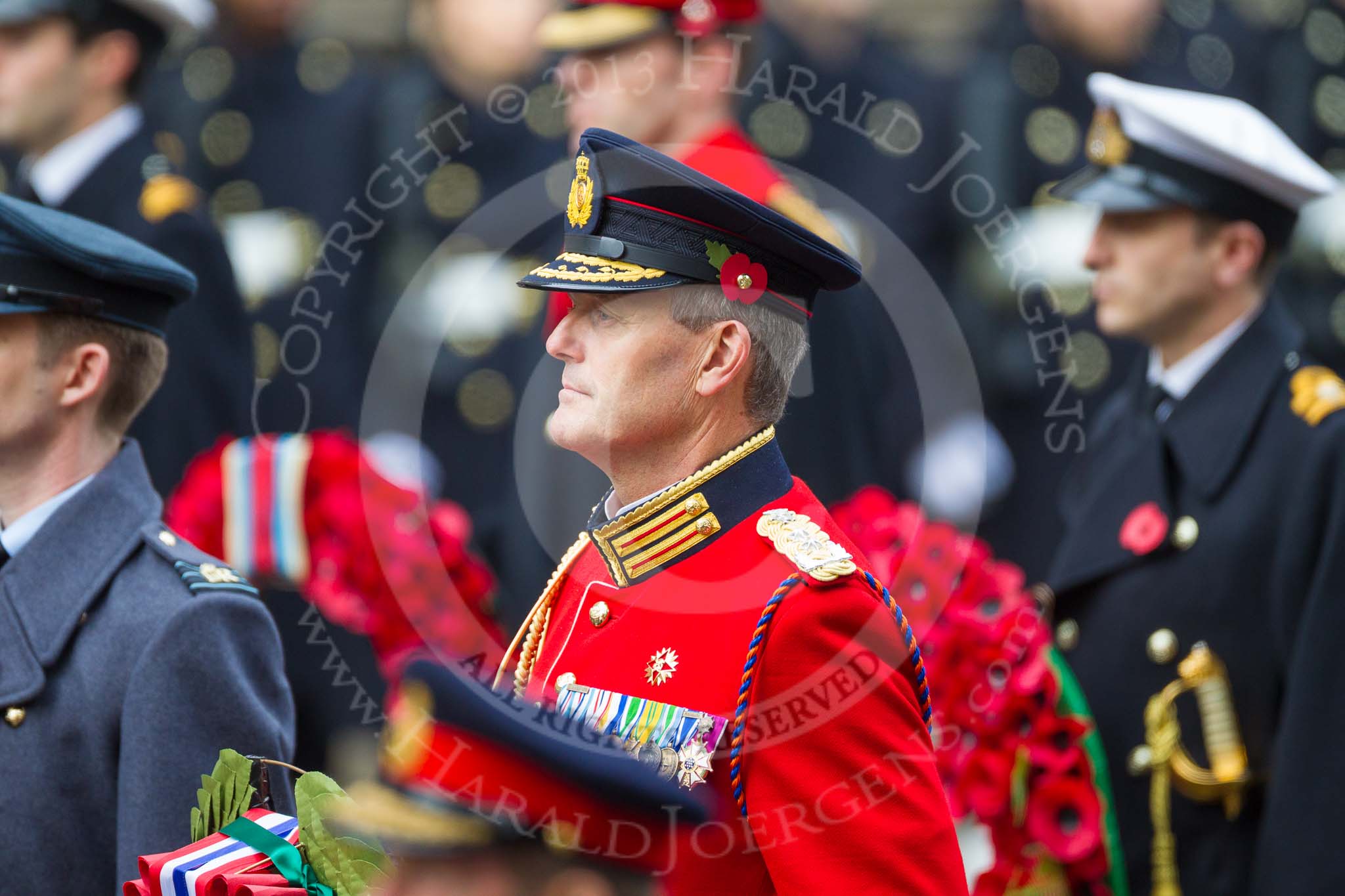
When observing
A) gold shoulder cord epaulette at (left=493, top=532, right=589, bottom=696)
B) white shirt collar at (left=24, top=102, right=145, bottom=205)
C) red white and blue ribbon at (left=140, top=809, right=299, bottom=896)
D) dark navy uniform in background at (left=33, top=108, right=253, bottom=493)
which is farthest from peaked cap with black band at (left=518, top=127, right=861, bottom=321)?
white shirt collar at (left=24, top=102, right=145, bottom=205)

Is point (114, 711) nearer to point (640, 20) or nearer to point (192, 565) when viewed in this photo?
point (192, 565)

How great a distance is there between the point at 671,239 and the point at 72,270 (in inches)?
47.0

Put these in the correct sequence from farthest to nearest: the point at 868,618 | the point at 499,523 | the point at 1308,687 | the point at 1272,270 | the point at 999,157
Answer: the point at 999,157, the point at 499,523, the point at 1272,270, the point at 1308,687, the point at 868,618

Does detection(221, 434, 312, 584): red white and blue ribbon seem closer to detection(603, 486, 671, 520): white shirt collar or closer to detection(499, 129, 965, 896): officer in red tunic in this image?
detection(499, 129, 965, 896): officer in red tunic

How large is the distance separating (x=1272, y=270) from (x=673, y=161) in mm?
2277

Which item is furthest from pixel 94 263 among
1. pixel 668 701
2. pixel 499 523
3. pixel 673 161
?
pixel 499 523

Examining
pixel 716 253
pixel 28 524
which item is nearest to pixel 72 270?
pixel 28 524

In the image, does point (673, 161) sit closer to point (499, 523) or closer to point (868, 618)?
point (868, 618)

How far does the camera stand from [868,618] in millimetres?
2799

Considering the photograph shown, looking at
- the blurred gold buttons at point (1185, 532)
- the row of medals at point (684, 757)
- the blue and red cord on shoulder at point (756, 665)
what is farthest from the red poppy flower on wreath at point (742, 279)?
the blurred gold buttons at point (1185, 532)

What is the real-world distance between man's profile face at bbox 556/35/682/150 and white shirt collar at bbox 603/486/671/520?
2.30 meters

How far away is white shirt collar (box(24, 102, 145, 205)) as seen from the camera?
5.62 metres

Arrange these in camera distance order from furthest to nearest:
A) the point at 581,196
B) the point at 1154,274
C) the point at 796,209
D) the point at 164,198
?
1. the point at 164,198
2. the point at 796,209
3. the point at 1154,274
4. the point at 581,196

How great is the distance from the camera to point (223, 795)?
2.92 metres
